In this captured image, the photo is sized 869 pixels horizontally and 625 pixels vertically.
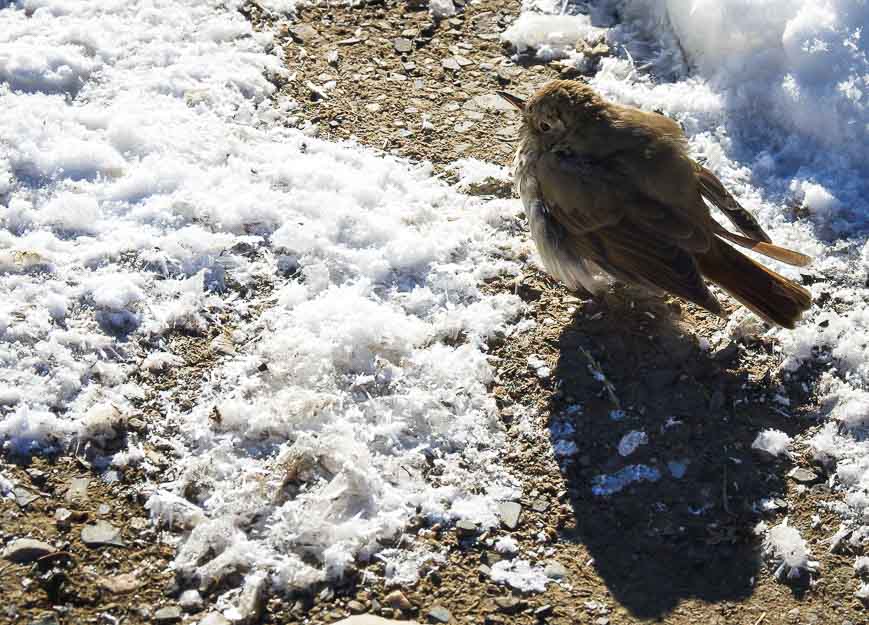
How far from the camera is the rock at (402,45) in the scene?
6672mm

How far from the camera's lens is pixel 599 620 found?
3857 millimetres

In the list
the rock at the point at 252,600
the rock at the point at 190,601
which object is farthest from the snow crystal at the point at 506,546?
the rock at the point at 190,601

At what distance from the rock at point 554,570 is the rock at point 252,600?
1.09 metres

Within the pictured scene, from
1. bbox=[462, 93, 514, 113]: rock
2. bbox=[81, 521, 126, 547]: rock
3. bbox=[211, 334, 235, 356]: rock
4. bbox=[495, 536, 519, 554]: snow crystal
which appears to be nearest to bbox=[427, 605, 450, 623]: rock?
bbox=[495, 536, 519, 554]: snow crystal

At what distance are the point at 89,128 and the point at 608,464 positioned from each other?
3.35 m

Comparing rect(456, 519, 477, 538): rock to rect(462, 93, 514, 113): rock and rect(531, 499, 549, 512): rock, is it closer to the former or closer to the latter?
rect(531, 499, 549, 512): rock

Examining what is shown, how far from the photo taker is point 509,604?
3.90 meters

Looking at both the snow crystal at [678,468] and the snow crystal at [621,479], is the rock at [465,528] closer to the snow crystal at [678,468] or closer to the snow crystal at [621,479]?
the snow crystal at [621,479]

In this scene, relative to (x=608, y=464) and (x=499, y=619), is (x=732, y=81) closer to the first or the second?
(x=608, y=464)

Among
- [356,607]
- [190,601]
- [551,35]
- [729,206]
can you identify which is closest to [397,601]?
[356,607]

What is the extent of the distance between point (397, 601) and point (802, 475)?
1.88 metres

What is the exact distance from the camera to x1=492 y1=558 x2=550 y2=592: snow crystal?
13.0 ft

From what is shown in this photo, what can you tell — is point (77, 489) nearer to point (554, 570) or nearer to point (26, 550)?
point (26, 550)

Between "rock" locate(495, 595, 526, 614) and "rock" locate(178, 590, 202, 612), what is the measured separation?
1.11 metres
